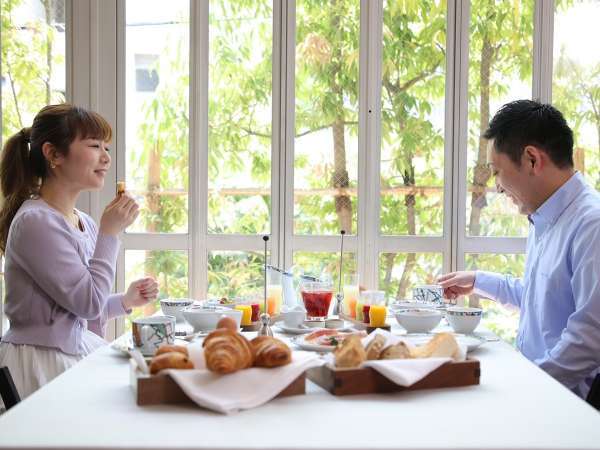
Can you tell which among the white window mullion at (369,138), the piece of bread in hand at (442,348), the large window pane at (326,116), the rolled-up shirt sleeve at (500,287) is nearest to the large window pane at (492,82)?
the white window mullion at (369,138)

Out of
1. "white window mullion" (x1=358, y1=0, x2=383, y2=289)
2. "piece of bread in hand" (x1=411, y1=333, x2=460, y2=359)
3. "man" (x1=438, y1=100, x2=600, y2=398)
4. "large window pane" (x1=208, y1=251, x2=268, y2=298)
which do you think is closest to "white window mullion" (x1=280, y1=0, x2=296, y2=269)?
"large window pane" (x1=208, y1=251, x2=268, y2=298)

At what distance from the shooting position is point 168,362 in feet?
3.96

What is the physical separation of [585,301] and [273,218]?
5.16ft

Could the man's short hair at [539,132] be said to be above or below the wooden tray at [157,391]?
above

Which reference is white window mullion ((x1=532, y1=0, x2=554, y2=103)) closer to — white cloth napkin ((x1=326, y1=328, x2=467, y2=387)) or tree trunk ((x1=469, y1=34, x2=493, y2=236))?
tree trunk ((x1=469, y1=34, x2=493, y2=236))

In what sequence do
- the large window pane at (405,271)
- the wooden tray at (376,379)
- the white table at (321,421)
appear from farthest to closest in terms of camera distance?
the large window pane at (405,271) → the wooden tray at (376,379) → the white table at (321,421)


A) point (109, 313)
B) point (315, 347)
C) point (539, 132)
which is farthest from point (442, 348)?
point (109, 313)

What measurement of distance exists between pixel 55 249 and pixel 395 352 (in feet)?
3.43

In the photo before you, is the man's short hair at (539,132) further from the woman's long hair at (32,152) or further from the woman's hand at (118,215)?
the woman's long hair at (32,152)

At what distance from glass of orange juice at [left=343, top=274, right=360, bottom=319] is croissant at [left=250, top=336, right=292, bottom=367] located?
36.9 inches

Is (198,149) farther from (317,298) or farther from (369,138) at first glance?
(317,298)

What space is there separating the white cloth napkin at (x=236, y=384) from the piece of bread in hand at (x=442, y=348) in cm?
24

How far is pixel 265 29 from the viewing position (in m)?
3.10

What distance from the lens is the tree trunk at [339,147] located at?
307 centimetres
